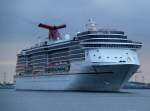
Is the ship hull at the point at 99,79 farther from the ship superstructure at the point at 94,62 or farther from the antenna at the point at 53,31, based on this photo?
the antenna at the point at 53,31

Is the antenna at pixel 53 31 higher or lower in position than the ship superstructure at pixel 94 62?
higher

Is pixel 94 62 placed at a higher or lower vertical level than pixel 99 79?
higher

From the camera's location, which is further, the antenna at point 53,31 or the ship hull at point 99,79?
the antenna at point 53,31

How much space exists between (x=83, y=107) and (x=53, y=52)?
155 feet

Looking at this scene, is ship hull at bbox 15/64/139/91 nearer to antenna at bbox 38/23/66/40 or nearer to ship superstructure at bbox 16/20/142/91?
ship superstructure at bbox 16/20/142/91

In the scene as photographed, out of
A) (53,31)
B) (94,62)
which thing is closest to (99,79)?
(94,62)

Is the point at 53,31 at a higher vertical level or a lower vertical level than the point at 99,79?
higher

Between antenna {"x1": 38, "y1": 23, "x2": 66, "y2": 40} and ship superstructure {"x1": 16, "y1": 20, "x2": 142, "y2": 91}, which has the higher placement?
antenna {"x1": 38, "y1": 23, "x2": 66, "y2": 40}

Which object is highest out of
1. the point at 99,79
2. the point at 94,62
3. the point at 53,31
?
the point at 53,31

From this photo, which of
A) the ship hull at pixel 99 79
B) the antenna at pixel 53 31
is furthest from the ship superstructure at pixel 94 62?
the antenna at pixel 53 31

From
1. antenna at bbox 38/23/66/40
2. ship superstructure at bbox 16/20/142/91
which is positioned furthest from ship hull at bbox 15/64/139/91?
antenna at bbox 38/23/66/40

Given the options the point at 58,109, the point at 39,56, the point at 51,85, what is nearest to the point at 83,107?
the point at 58,109

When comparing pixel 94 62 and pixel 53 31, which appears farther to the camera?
pixel 53 31

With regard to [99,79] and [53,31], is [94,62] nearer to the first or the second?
[99,79]
